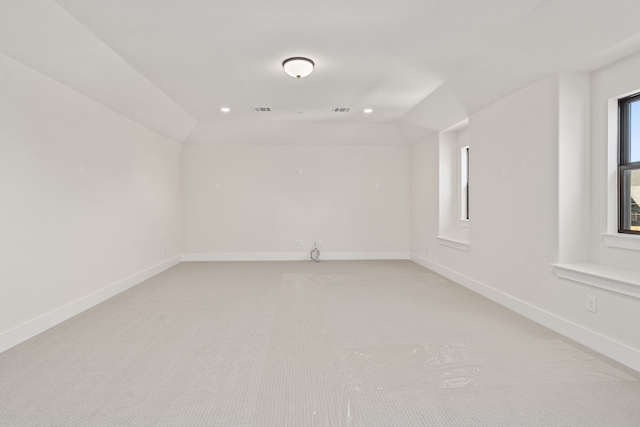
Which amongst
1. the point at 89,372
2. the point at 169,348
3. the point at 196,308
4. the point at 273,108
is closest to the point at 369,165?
the point at 273,108

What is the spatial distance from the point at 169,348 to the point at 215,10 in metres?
2.64

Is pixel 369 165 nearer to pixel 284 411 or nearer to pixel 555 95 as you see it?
pixel 555 95

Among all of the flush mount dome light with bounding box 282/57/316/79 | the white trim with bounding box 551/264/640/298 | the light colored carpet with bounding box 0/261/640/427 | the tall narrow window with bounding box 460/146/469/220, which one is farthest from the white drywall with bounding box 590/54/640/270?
the flush mount dome light with bounding box 282/57/316/79

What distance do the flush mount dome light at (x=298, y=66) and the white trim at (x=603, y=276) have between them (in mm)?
3006

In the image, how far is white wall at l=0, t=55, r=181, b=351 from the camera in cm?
250

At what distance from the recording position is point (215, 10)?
239 cm

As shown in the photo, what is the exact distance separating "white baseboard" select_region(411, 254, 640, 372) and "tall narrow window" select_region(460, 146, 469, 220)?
1386 millimetres

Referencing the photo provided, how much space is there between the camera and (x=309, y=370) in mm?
2078

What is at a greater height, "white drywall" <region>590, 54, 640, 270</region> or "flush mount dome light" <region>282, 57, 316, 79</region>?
"flush mount dome light" <region>282, 57, 316, 79</region>

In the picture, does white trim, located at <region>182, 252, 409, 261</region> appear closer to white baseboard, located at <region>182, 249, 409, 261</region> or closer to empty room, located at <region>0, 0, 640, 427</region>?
white baseboard, located at <region>182, 249, 409, 261</region>

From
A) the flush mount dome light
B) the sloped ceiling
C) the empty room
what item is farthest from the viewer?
the flush mount dome light

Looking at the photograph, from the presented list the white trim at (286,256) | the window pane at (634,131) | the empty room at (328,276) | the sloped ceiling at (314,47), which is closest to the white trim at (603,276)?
the empty room at (328,276)

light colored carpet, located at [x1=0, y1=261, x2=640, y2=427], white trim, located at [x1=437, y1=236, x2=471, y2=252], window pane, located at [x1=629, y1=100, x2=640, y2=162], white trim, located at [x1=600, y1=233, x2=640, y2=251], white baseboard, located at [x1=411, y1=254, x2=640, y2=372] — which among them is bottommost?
light colored carpet, located at [x1=0, y1=261, x2=640, y2=427]

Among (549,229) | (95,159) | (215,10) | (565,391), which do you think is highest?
(215,10)
